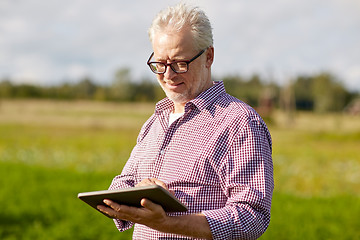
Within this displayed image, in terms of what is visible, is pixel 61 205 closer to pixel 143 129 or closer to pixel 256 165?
pixel 143 129

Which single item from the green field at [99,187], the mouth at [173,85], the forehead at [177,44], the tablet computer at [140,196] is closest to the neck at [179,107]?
the mouth at [173,85]

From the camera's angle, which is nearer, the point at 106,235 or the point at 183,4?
the point at 183,4

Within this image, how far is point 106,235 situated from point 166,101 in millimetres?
4178

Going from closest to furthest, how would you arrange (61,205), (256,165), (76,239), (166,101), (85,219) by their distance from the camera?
1. (256,165)
2. (166,101)
3. (76,239)
4. (85,219)
5. (61,205)

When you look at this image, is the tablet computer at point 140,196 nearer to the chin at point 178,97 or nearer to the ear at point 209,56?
the chin at point 178,97

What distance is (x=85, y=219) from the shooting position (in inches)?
275

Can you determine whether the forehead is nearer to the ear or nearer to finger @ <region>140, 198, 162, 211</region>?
the ear

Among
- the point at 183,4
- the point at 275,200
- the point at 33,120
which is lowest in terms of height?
the point at 33,120

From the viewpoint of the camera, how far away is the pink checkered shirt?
2.04 m

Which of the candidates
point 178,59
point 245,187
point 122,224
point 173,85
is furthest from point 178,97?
point 122,224

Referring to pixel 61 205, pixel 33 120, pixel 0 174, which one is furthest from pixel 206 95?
pixel 33 120

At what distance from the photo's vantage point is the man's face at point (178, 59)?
2174mm

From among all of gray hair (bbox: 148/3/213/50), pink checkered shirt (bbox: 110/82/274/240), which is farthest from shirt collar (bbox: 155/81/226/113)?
gray hair (bbox: 148/3/213/50)

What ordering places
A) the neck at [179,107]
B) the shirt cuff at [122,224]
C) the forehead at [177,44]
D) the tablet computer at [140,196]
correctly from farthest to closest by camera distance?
the shirt cuff at [122,224] → the neck at [179,107] → the forehead at [177,44] → the tablet computer at [140,196]
